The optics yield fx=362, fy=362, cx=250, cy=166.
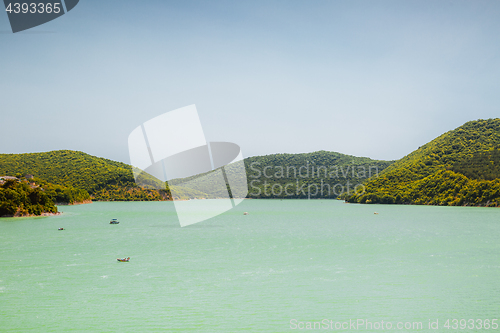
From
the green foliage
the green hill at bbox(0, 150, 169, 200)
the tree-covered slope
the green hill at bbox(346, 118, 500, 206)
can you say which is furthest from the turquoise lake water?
the tree-covered slope

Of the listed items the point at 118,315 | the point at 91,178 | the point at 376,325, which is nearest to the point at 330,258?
the point at 376,325

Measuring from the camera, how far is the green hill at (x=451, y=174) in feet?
237

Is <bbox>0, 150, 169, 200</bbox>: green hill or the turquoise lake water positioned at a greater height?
<bbox>0, 150, 169, 200</bbox>: green hill

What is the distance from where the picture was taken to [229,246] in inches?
988

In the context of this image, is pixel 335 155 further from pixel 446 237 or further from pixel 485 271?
pixel 485 271

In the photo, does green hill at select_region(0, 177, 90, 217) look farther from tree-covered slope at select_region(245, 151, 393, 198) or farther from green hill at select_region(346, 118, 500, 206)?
tree-covered slope at select_region(245, 151, 393, 198)

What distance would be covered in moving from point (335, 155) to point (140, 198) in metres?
87.1

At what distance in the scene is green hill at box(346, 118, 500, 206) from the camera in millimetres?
72250

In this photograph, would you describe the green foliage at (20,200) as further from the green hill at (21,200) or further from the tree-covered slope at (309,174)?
the tree-covered slope at (309,174)

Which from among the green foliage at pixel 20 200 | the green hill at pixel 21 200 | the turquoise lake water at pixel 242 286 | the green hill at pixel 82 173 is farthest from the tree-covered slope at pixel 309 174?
the turquoise lake water at pixel 242 286

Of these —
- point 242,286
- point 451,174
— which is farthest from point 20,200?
point 451,174

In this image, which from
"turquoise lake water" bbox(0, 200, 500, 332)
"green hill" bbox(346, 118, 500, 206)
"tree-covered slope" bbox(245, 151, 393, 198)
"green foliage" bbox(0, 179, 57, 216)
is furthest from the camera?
"tree-covered slope" bbox(245, 151, 393, 198)

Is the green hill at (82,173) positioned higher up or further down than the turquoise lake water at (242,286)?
higher up

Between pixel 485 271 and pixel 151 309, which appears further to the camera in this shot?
pixel 485 271
